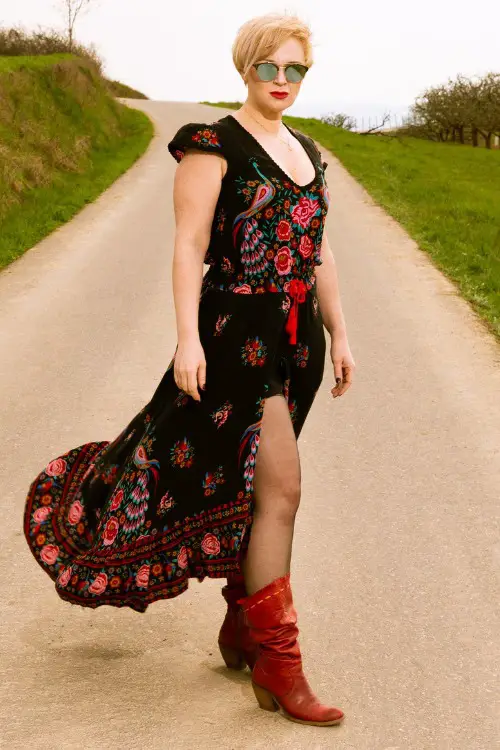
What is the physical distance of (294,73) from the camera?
301 cm

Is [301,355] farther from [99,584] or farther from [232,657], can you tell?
[232,657]

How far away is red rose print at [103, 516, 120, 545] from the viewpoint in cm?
309

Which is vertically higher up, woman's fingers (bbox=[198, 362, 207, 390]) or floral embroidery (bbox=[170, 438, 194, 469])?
woman's fingers (bbox=[198, 362, 207, 390])

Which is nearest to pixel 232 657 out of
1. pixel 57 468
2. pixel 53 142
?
pixel 57 468

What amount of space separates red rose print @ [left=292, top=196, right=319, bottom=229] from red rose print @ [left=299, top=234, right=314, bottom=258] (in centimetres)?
3

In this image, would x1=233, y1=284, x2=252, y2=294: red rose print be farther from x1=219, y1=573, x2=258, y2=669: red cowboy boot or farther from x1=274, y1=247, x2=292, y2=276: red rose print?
x1=219, y1=573, x2=258, y2=669: red cowboy boot

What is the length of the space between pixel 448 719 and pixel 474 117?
2203 inches

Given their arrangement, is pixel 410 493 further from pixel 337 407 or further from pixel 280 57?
pixel 280 57

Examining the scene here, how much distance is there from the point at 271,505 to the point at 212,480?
0.18 m

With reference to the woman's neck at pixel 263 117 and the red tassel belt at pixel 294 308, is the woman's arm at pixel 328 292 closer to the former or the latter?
the red tassel belt at pixel 294 308

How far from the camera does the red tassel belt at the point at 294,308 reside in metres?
3.04

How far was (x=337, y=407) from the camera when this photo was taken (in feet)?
22.2

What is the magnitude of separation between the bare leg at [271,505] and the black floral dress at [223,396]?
28mm

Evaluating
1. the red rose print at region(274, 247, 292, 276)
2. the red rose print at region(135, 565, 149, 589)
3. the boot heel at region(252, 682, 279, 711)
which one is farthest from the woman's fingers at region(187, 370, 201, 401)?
the boot heel at region(252, 682, 279, 711)
